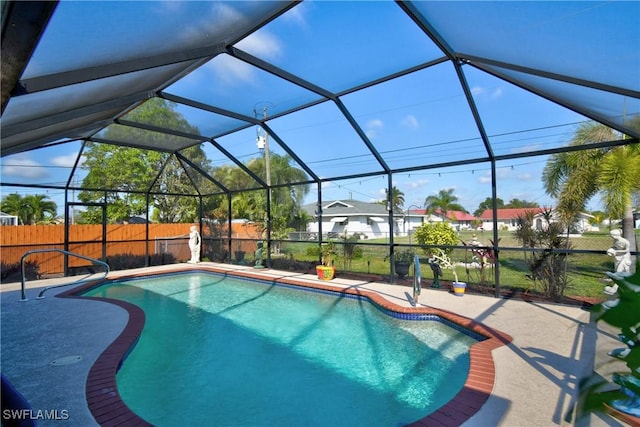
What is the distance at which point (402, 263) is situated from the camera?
786cm

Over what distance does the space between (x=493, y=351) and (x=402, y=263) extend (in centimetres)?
425

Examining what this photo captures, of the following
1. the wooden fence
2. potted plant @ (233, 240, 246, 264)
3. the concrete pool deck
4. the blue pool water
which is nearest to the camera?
the concrete pool deck

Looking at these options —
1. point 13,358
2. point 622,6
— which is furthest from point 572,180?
point 13,358

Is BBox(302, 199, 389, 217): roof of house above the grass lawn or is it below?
above

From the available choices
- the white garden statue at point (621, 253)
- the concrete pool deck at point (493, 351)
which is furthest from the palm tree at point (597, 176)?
the concrete pool deck at point (493, 351)

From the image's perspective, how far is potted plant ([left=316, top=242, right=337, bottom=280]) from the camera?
323 inches

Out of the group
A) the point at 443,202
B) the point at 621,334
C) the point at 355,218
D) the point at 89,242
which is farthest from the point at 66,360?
the point at 443,202

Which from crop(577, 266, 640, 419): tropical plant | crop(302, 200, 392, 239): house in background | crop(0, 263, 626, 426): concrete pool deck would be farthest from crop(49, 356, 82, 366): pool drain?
crop(302, 200, 392, 239): house in background

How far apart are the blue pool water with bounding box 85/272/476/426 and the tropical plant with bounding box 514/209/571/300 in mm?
2705

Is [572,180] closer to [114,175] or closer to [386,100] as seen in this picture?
[386,100]

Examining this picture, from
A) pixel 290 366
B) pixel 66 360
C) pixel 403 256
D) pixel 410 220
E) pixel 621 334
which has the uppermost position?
pixel 410 220

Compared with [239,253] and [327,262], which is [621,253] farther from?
[239,253]

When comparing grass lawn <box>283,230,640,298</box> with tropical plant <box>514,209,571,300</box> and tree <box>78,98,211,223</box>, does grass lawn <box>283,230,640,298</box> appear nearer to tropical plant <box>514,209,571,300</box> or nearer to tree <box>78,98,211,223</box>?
tropical plant <box>514,209,571,300</box>

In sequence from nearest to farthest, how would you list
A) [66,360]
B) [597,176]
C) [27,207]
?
[66,360] → [597,176] → [27,207]
